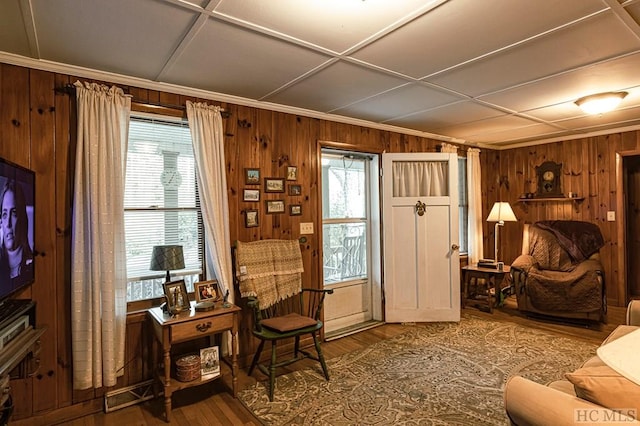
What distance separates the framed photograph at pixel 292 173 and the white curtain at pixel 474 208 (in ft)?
9.75

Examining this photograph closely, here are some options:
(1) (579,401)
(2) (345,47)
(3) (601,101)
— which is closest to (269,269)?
(2) (345,47)

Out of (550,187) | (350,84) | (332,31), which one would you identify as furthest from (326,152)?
(550,187)

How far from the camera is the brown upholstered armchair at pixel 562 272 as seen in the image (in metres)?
3.96

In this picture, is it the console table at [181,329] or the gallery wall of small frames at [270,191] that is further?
the gallery wall of small frames at [270,191]

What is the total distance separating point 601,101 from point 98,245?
4.20 m

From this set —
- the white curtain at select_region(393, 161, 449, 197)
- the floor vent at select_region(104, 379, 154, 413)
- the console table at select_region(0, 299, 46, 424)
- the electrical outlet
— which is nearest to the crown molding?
the white curtain at select_region(393, 161, 449, 197)

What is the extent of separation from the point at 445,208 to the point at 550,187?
223 centimetres

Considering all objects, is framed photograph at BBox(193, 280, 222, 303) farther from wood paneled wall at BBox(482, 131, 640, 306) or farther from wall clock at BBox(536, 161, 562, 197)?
wall clock at BBox(536, 161, 562, 197)

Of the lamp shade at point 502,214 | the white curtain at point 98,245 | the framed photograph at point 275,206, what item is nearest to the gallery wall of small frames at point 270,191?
the framed photograph at point 275,206

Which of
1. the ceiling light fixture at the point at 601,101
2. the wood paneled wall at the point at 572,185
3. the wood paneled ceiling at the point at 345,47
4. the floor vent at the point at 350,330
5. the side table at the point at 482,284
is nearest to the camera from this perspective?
the wood paneled ceiling at the point at 345,47

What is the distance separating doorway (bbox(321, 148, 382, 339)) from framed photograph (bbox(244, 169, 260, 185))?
3.40 feet

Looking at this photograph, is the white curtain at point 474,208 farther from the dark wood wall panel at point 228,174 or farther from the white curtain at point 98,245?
the white curtain at point 98,245

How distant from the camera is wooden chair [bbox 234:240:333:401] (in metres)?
2.80

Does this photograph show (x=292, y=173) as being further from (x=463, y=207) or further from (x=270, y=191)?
(x=463, y=207)
